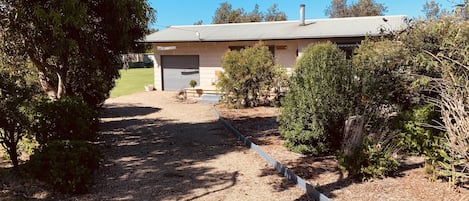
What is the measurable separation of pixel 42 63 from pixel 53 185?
10.9 ft

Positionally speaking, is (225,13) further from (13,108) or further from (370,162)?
(370,162)

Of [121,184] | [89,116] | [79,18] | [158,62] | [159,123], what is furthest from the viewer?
[158,62]

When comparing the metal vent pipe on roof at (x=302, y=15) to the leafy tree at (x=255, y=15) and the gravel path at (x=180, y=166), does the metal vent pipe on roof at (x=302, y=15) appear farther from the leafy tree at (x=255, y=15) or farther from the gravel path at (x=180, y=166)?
the leafy tree at (x=255, y=15)

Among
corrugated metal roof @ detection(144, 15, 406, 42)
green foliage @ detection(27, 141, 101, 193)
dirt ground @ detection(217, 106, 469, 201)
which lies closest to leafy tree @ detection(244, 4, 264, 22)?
corrugated metal roof @ detection(144, 15, 406, 42)

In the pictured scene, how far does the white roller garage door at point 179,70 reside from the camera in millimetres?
20578

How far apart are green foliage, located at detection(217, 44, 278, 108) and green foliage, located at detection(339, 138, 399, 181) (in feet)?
26.5

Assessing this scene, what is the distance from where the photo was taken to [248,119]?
11461 mm

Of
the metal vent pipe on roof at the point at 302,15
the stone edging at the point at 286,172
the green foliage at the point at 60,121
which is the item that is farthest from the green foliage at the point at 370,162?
the metal vent pipe on roof at the point at 302,15


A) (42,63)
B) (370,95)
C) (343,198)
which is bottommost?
(343,198)

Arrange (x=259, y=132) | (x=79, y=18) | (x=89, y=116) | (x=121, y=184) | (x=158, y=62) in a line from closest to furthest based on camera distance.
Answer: (x=121, y=184)
(x=79, y=18)
(x=89, y=116)
(x=259, y=132)
(x=158, y=62)

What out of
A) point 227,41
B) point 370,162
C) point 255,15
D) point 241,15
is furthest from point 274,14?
point 370,162

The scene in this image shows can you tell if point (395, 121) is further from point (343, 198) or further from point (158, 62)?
point (158, 62)

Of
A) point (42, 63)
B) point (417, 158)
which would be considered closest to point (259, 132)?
point (417, 158)

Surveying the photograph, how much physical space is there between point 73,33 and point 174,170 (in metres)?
3.29
